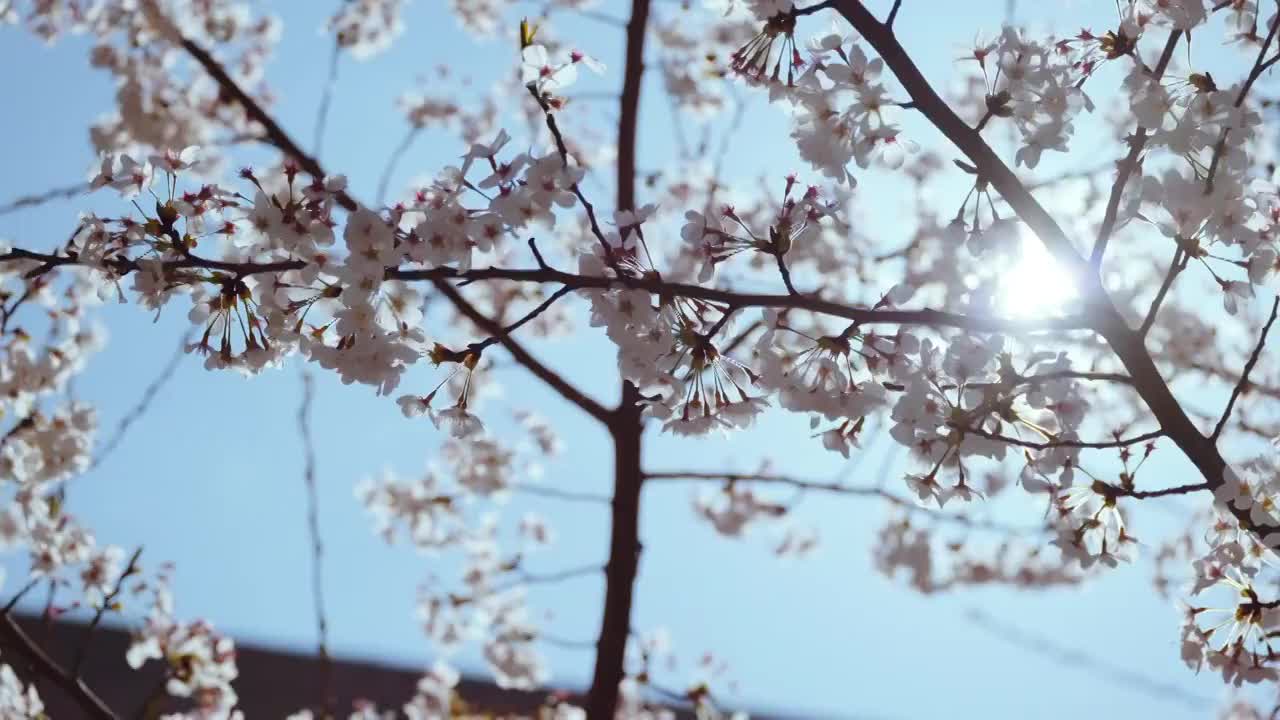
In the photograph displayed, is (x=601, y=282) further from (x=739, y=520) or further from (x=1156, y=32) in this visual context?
(x=739, y=520)

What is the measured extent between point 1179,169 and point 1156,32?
314 mm

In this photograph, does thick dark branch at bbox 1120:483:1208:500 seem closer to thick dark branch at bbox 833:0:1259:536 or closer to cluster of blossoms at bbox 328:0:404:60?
thick dark branch at bbox 833:0:1259:536

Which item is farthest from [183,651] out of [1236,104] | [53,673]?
[1236,104]

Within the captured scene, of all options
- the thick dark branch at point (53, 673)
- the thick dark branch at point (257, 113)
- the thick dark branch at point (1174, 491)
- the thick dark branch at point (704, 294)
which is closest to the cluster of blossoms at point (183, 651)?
the thick dark branch at point (53, 673)

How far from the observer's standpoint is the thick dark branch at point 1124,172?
74.8 inches

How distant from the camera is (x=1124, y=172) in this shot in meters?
1.93

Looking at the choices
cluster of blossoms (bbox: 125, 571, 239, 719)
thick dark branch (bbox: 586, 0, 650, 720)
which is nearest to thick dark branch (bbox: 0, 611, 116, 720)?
cluster of blossoms (bbox: 125, 571, 239, 719)

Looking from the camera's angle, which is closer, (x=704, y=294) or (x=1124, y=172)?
(x=704, y=294)

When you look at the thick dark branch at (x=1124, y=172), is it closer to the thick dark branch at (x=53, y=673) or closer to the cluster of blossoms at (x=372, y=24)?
the thick dark branch at (x=53, y=673)

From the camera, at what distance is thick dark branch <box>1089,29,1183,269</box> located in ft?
6.23

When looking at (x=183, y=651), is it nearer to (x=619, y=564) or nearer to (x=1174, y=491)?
(x=619, y=564)

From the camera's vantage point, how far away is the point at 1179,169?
1.95 meters

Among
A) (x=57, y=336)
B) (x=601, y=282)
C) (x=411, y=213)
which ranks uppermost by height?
(x=57, y=336)

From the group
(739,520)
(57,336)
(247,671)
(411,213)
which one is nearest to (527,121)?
(739,520)
